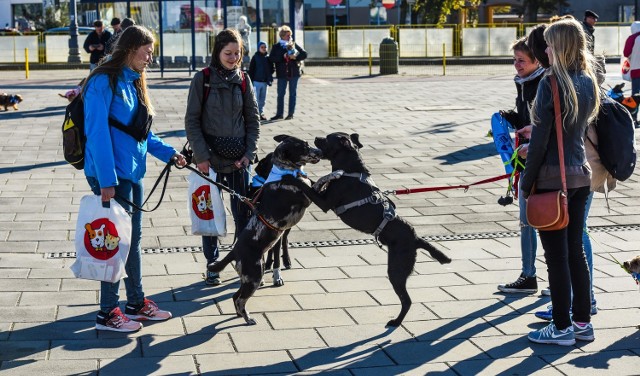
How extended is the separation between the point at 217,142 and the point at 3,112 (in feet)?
39.5

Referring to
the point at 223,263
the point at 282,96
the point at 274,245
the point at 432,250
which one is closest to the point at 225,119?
the point at 274,245

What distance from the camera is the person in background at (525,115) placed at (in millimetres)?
6156

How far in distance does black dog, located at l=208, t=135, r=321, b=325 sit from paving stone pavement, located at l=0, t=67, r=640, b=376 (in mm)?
337

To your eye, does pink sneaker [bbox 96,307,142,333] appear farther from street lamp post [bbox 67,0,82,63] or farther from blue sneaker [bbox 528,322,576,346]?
street lamp post [bbox 67,0,82,63]

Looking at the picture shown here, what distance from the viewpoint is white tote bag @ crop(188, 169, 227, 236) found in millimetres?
6746

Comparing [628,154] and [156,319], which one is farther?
[156,319]

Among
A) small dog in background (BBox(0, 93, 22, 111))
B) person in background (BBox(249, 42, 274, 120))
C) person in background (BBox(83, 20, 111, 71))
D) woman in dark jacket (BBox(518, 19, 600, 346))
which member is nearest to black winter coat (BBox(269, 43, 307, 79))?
person in background (BBox(249, 42, 274, 120))

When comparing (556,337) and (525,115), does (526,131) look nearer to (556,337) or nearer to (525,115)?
(525,115)

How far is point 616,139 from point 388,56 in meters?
22.7

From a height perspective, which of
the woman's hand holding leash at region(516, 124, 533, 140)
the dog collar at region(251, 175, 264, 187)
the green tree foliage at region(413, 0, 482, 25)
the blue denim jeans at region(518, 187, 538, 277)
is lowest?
the blue denim jeans at region(518, 187, 538, 277)

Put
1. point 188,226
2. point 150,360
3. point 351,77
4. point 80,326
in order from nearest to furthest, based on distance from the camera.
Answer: point 150,360 → point 80,326 → point 188,226 → point 351,77

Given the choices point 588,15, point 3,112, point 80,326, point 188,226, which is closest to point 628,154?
point 80,326

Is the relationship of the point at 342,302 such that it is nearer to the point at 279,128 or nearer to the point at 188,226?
the point at 188,226

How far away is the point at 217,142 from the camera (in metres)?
6.66
